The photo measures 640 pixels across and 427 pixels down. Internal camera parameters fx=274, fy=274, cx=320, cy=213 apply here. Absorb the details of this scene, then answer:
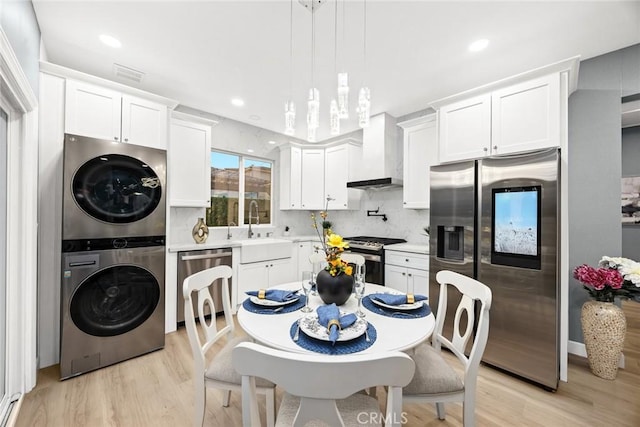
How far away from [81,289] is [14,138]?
1168mm

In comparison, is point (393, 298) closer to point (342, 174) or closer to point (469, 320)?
point (469, 320)

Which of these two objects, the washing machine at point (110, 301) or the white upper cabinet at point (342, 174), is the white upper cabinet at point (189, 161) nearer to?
the washing machine at point (110, 301)

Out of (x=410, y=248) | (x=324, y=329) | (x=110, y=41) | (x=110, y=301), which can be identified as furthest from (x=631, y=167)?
(x=110, y=301)

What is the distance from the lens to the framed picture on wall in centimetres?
242

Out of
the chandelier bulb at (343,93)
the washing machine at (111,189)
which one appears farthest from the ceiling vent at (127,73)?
the chandelier bulb at (343,93)

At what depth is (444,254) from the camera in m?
2.62

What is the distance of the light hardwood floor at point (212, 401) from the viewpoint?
5.71 ft

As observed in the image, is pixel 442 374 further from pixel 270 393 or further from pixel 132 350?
pixel 132 350

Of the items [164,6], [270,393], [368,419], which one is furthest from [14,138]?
[368,419]

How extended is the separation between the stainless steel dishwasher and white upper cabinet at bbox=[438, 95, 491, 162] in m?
2.72

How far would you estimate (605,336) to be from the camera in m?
2.13

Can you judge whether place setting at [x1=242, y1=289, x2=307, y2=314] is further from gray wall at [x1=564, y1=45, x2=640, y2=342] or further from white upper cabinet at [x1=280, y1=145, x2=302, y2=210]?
white upper cabinet at [x1=280, y1=145, x2=302, y2=210]

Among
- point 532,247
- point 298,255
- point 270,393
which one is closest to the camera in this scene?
point 270,393

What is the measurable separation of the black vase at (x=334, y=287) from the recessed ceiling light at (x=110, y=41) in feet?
8.12
